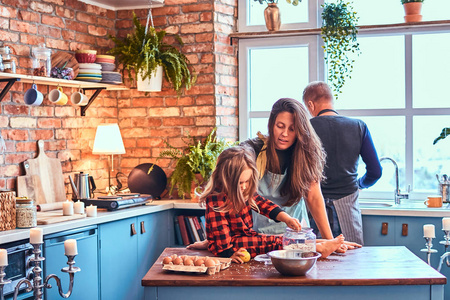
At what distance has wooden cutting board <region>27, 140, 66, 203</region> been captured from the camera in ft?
12.8

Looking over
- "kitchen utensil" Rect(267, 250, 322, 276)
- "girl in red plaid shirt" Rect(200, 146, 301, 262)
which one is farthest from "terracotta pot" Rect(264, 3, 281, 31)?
"kitchen utensil" Rect(267, 250, 322, 276)

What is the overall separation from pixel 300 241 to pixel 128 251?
192 cm

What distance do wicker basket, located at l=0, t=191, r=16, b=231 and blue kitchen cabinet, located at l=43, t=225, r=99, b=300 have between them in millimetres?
202

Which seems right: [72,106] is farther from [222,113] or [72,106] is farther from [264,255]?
[264,255]

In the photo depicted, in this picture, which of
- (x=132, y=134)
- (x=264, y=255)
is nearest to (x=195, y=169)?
(x=132, y=134)

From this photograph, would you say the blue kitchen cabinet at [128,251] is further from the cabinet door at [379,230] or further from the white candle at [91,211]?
the cabinet door at [379,230]

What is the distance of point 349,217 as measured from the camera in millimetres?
3568

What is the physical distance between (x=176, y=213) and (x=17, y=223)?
1525mm

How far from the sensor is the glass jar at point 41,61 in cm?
383

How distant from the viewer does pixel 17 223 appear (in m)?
3.12

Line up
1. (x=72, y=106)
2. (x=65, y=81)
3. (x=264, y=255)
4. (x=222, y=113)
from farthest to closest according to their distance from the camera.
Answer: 1. (x=222, y=113)
2. (x=72, y=106)
3. (x=65, y=81)
4. (x=264, y=255)

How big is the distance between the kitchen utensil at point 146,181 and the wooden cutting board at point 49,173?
57cm

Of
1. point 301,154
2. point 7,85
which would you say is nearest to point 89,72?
point 7,85

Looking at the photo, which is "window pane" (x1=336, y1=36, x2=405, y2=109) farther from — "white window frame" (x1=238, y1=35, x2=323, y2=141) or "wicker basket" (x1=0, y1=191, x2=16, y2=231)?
"wicker basket" (x1=0, y1=191, x2=16, y2=231)
